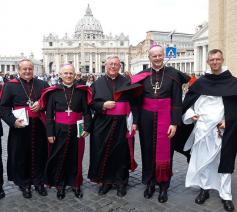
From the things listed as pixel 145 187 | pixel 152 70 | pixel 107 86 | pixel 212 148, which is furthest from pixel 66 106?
pixel 212 148

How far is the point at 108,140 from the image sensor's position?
4773 mm

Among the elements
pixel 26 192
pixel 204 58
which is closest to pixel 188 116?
pixel 26 192

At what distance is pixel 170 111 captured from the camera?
4.57 m

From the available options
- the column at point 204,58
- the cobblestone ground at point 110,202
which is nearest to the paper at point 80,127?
the cobblestone ground at point 110,202

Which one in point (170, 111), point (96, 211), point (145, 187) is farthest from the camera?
point (145, 187)

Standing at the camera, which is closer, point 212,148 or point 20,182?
point 212,148

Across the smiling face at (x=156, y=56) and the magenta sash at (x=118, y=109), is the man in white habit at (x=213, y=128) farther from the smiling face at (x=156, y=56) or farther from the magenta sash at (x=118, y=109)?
the magenta sash at (x=118, y=109)

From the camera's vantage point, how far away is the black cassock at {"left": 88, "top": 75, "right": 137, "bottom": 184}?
476 centimetres

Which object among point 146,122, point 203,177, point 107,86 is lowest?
point 203,177

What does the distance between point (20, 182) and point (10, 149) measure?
53 centimetres

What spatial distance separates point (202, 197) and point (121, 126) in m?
1.56

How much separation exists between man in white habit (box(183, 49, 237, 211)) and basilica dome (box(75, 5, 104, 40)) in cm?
12100

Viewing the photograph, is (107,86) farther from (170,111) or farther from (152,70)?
(170,111)

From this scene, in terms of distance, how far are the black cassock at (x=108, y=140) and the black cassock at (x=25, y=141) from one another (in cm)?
80
